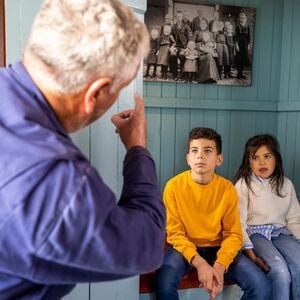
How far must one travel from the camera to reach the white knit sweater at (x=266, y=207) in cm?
201

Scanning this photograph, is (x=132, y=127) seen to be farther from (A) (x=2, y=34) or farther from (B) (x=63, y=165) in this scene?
(A) (x=2, y=34)

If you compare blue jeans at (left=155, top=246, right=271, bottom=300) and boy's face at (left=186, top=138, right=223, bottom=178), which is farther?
boy's face at (left=186, top=138, right=223, bottom=178)

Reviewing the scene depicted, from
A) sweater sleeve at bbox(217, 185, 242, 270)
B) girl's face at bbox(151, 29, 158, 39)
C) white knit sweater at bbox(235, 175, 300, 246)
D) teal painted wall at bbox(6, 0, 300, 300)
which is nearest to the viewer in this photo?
sweater sleeve at bbox(217, 185, 242, 270)

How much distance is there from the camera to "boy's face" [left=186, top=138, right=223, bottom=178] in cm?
191

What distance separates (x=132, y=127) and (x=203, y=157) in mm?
1071

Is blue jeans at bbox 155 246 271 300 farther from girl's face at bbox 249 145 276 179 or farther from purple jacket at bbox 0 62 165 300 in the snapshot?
purple jacket at bbox 0 62 165 300

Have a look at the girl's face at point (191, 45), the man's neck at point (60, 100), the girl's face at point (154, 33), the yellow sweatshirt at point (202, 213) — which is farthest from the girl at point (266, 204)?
the man's neck at point (60, 100)

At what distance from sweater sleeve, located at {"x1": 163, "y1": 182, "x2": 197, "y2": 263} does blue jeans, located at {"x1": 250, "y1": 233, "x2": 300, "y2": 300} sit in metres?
0.34

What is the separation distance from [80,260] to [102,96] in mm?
263

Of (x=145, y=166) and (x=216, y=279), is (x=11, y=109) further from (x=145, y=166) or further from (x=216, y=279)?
(x=216, y=279)

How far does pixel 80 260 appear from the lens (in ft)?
1.94

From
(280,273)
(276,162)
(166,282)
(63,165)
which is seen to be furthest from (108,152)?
(276,162)

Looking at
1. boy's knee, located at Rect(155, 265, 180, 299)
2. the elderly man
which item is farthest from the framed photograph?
the elderly man

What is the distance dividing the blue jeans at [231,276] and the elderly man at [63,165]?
1.01m
